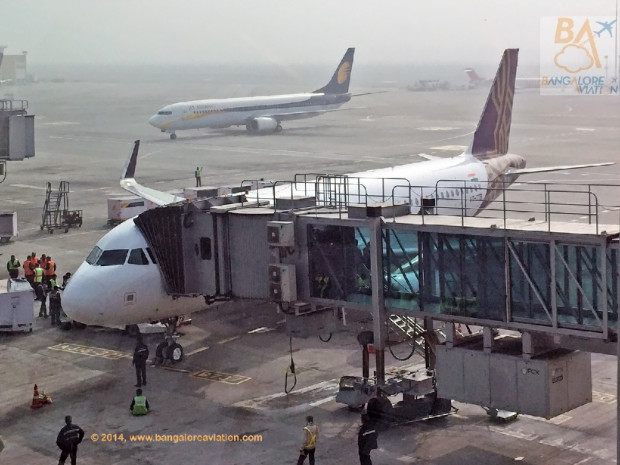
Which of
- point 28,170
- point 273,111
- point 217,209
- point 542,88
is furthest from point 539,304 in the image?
point 542,88

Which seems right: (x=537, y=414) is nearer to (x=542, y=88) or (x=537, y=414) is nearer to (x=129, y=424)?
(x=129, y=424)

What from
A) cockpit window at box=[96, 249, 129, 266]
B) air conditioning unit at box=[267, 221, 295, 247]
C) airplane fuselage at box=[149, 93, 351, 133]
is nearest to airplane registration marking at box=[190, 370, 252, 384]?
cockpit window at box=[96, 249, 129, 266]

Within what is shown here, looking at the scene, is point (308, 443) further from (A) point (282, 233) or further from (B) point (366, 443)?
(A) point (282, 233)

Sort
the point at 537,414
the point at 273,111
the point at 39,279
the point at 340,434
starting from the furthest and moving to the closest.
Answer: the point at 273,111, the point at 39,279, the point at 340,434, the point at 537,414

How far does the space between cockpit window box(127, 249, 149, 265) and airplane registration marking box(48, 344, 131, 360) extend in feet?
13.3

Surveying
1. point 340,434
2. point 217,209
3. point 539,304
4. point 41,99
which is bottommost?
point 340,434

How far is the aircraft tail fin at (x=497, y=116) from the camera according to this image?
48969 millimetres

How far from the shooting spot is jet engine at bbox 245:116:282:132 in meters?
121

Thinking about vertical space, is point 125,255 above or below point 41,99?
below

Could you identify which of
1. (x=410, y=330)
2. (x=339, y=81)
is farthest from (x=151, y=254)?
(x=339, y=81)

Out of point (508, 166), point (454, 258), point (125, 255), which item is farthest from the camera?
point (508, 166)

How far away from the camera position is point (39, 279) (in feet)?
141

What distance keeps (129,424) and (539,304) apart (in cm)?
1141

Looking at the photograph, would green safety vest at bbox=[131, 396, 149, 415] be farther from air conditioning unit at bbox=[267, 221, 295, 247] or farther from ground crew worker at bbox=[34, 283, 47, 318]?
ground crew worker at bbox=[34, 283, 47, 318]
